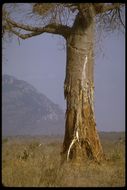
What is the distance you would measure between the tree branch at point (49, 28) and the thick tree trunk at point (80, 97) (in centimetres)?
33

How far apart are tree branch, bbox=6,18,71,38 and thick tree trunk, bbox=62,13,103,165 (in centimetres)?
33

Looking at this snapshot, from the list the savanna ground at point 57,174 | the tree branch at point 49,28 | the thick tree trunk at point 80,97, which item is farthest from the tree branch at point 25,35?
the savanna ground at point 57,174

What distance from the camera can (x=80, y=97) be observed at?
12062 millimetres

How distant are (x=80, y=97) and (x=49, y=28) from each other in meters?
2.06

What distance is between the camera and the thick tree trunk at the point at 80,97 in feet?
39.2

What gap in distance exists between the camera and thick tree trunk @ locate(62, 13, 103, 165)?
1194 cm

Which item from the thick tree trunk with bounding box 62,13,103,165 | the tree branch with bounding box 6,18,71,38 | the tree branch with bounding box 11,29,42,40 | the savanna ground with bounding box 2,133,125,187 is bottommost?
the savanna ground with bounding box 2,133,125,187

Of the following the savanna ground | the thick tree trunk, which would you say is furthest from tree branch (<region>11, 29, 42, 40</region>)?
the savanna ground

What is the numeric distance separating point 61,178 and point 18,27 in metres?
5.16

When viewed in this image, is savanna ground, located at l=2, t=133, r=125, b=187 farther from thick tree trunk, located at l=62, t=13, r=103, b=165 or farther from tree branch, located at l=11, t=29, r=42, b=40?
tree branch, located at l=11, t=29, r=42, b=40

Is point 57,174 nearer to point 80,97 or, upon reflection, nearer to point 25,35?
point 80,97

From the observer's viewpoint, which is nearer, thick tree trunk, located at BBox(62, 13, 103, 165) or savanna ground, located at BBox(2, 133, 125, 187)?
savanna ground, located at BBox(2, 133, 125, 187)

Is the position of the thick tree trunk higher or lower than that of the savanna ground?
higher

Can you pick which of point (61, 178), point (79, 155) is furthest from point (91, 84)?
point (61, 178)
